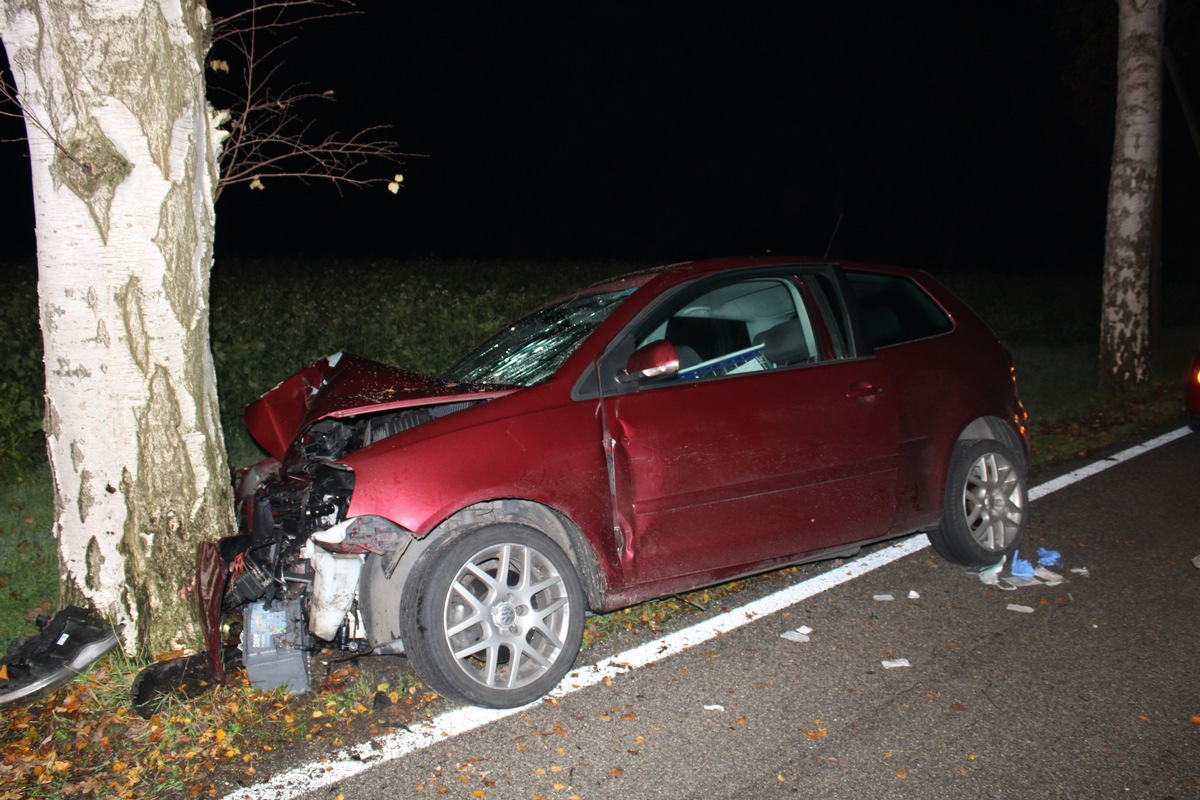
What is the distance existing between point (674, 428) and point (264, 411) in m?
2.12

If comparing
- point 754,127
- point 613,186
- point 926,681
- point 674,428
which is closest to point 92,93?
point 674,428

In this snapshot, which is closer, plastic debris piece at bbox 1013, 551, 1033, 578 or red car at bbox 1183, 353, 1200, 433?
plastic debris piece at bbox 1013, 551, 1033, 578

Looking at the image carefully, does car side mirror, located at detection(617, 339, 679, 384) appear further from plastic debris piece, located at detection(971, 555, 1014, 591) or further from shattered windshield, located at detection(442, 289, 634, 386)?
plastic debris piece, located at detection(971, 555, 1014, 591)

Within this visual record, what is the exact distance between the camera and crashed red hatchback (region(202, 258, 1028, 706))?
12.4 feet

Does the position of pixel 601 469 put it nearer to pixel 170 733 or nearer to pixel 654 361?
pixel 654 361

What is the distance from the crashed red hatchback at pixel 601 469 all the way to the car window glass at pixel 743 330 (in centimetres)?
1

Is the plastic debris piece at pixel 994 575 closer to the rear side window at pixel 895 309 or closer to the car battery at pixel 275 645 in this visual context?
the rear side window at pixel 895 309

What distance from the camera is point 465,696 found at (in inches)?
147

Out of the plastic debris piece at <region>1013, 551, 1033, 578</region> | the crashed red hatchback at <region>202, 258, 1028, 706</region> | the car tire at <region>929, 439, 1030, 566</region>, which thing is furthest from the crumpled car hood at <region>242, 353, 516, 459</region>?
the plastic debris piece at <region>1013, 551, 1033, 578</region>

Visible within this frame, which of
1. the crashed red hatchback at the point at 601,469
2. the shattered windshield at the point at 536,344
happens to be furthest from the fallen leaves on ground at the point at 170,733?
the shattered windshield at the point at 536,344

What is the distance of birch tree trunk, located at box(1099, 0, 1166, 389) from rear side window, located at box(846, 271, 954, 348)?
294 inches

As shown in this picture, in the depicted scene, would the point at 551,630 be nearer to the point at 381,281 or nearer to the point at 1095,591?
the point at 1095,591

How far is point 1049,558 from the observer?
5.46 m

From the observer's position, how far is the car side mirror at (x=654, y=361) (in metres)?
3.99
